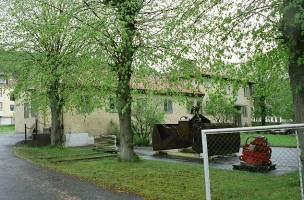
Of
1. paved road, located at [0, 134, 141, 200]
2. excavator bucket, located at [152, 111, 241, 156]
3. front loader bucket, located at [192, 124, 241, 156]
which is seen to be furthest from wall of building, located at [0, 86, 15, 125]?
paved road, located at [0, 134, 141, 200]

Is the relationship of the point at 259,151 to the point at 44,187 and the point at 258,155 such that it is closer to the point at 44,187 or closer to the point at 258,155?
the point at 258,155

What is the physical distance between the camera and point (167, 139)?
70.5ft

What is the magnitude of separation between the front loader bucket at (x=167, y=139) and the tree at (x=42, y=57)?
498cm

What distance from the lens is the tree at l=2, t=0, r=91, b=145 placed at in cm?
1888

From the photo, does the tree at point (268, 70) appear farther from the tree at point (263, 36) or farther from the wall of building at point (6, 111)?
the wall of building at point (6, 111)

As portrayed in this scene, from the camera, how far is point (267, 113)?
48375 millimetres

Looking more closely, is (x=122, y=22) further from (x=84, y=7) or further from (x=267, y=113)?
(x=267, y=113)

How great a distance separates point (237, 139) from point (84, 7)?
30.6ft

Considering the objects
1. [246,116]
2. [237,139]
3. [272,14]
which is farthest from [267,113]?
[272,14]

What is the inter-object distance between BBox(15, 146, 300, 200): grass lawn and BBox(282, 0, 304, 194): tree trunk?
1406 millimetres

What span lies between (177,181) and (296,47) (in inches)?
206

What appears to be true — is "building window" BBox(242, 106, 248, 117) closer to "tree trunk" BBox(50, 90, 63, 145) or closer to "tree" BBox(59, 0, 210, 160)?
"tree trunk" BBox(50, 90, 63, 145)

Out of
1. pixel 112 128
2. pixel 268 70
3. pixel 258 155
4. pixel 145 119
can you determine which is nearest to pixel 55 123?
pixel 145 119

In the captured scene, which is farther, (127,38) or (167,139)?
(167,139)
